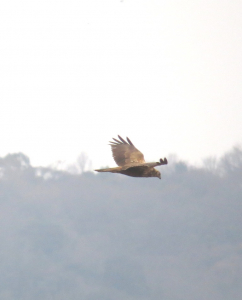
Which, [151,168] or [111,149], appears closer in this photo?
[151,168]

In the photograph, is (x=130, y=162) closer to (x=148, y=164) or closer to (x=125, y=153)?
(x=125, y=153)

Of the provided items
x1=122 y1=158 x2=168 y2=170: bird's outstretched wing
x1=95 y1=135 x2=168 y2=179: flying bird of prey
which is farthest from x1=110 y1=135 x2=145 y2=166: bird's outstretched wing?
x1=122 y1=158 x2=168 y2=170: bird's outstretched wing

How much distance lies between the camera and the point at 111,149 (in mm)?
44000

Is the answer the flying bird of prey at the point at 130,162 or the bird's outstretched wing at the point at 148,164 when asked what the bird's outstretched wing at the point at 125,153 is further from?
the bird's outstretched wing at the point at 148,164

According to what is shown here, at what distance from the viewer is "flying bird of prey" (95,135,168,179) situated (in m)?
38.2

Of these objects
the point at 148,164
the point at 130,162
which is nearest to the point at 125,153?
the point at 130,162

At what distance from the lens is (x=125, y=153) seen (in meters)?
43.3

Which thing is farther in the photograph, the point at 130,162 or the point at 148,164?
the point at 130,162

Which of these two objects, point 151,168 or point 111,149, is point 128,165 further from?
point 111,149

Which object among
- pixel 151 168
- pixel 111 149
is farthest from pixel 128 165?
pixel 111 149

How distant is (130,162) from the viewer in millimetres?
41625

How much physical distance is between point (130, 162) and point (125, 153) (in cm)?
179

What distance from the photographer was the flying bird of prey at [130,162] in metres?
38.2

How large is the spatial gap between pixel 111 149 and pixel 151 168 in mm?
5621
